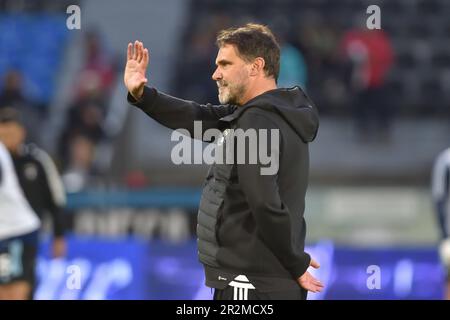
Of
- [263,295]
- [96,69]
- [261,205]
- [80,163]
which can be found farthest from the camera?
[96,69]

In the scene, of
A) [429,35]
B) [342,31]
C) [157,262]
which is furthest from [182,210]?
[429,35]

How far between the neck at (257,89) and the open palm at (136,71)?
1.57 feet

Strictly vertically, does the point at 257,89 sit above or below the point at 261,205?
above

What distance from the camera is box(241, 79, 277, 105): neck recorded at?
4.54 meters

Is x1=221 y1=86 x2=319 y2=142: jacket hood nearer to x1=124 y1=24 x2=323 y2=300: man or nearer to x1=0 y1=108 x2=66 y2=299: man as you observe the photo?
x1=124 y1=24 x2=323 y2=300: man

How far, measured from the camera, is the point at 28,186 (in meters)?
8.09

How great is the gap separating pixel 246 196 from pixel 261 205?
Result: 9 centimetres

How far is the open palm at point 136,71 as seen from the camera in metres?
4.66

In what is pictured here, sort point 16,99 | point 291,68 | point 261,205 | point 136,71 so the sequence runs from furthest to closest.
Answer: point 16,99 → point 291,68 → point 136,71 → point 261,205

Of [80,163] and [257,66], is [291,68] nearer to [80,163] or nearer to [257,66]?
[80,163]

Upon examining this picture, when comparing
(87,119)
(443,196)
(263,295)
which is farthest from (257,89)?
(87,119)

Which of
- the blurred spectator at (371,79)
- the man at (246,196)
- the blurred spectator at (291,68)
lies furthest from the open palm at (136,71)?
the blurred spectator at (371,79)

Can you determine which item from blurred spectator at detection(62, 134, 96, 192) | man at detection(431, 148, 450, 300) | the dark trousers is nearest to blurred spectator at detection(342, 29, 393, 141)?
blurred spectator at detection(62, 134, 96, 192)
